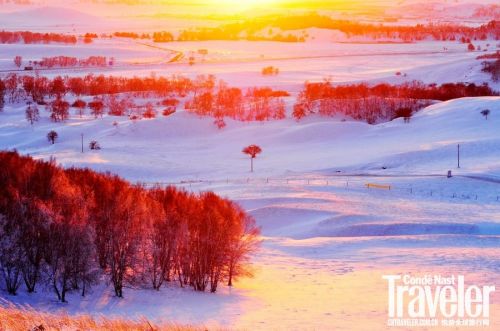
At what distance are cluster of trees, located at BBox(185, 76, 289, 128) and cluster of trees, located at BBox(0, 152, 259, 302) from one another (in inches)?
1589

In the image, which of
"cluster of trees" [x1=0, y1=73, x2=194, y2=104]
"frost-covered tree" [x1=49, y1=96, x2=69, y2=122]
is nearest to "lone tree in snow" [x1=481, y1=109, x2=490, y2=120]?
"frost-covered tree" [x1=49, y1=96, x2=69, y2=122]

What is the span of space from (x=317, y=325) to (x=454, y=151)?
32.9 meters

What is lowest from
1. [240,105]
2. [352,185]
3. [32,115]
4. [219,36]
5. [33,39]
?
[352,185]

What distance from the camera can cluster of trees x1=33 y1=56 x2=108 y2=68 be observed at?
107 meters

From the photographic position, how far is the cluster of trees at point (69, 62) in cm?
10725

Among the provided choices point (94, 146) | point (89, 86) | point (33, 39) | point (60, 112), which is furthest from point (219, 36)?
point (94, 146)

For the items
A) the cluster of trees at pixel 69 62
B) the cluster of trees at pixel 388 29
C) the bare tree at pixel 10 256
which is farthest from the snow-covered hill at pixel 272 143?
the cluster of trees at pixel 388 29

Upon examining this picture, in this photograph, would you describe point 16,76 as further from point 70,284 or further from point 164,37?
point 70,284

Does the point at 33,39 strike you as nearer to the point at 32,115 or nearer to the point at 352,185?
the point at 32,115

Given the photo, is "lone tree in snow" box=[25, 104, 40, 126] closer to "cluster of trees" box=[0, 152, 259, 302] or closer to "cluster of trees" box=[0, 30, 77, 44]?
"cluster of trees" box=[0, 152, 259, 302]

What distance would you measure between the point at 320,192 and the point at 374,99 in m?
34.9

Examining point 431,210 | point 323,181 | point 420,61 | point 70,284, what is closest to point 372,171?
point 323,181

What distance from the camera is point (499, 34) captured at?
14062 cm

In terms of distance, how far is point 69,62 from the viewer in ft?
361
